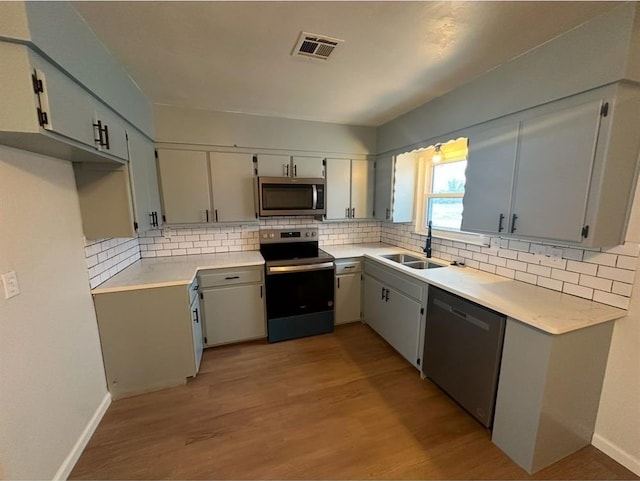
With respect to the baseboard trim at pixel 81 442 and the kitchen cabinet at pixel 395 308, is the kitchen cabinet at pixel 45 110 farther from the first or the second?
the kitchen cabinet at pixel 395 308

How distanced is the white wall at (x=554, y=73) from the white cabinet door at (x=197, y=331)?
2.69 meters

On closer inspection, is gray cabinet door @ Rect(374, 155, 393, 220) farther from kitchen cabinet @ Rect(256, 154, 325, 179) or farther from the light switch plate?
the light switch plate

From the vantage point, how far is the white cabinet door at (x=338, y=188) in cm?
A: 323

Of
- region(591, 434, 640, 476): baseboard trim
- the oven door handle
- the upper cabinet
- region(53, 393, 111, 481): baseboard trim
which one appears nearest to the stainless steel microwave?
the oven door handle

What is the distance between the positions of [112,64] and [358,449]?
2.92 m

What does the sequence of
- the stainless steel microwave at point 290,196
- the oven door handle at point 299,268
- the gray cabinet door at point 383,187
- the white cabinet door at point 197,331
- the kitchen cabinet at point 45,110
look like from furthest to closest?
the gray cabinet door at point 383,187 → the stainless steel microwave at point 290,196 → the oven door handle at point 299,268 → the white cabinet door at point 197,331 → the kitchen cabinet at point 45,110

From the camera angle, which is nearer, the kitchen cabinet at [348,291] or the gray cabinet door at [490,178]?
the gray cabinet door at [490,178]

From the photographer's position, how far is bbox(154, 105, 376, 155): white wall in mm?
2615

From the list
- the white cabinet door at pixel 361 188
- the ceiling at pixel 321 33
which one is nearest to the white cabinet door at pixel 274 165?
the ceiling at pixel 321 33

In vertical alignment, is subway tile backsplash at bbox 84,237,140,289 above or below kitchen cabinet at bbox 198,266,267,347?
above

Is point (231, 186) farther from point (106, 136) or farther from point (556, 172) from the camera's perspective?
point (556, 172)

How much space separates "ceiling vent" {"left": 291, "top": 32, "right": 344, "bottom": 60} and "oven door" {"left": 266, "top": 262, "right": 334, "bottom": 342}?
1824 millimetres

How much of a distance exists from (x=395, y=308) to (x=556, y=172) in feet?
5.28

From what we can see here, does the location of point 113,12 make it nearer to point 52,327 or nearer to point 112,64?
point 112,64
